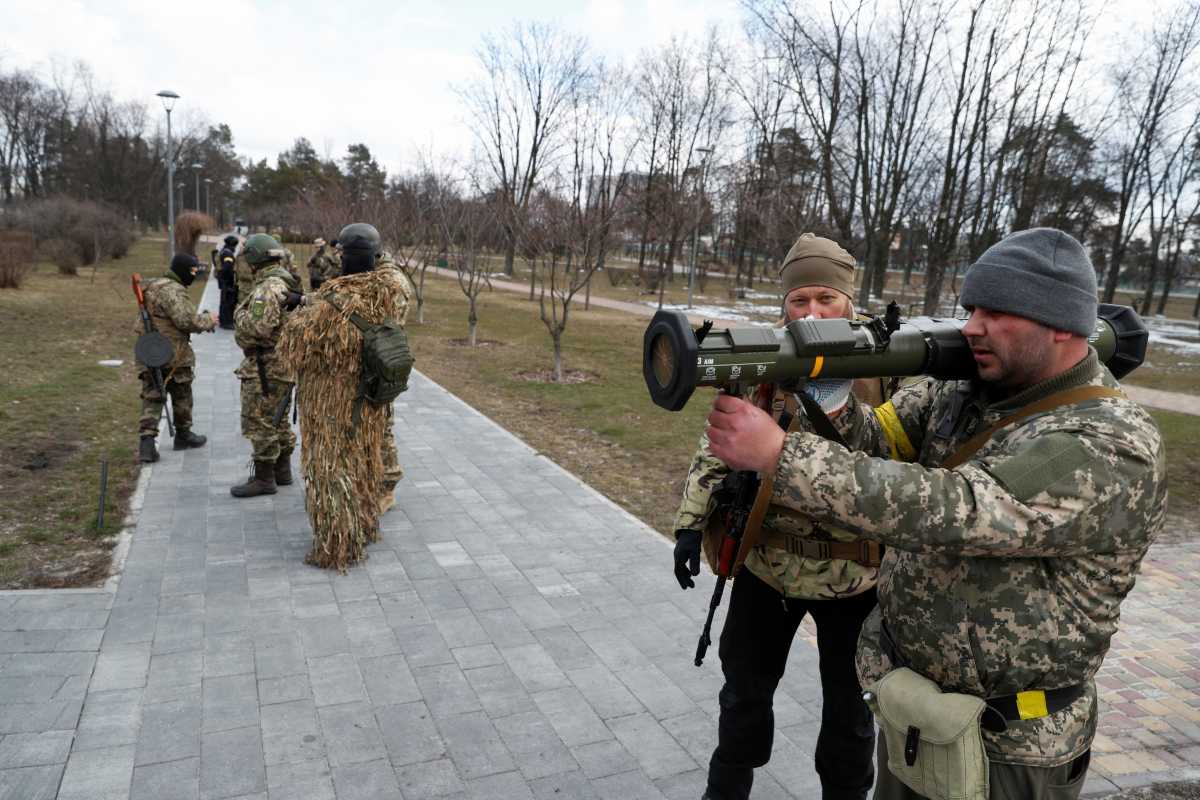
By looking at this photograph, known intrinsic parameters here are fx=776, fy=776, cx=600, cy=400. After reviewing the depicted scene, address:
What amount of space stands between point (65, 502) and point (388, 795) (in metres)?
4.34

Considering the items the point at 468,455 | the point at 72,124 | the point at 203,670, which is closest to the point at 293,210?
the point at 72,124

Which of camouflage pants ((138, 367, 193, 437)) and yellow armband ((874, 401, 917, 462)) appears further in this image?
camouflage pants ((138, 367, 193, 437))

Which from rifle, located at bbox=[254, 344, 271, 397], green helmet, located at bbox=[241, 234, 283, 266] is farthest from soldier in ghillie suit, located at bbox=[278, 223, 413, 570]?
green helmet, located at bbox=[241, 234, 283, 266]

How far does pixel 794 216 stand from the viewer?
19203 millimetres

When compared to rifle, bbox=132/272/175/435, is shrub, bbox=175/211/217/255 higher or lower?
higher

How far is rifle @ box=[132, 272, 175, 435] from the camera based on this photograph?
6383 millimetres

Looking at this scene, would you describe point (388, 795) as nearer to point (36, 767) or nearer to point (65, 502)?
point (36, 767)

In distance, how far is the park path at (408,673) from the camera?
9.71 ft

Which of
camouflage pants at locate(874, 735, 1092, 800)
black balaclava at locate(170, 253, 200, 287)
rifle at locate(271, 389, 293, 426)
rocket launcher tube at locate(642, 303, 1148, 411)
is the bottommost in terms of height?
rifle at locate(271, 389, 293, 426)

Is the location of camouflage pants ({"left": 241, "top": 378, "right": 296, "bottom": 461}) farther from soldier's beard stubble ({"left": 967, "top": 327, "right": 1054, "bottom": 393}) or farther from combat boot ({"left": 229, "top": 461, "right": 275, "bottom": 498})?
soldier's beard stubble ({"left": 967, "top": 327, "right": 1054, "bottom": 393})

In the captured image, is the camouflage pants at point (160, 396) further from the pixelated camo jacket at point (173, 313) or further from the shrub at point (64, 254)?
the shrub at point (64, 254)

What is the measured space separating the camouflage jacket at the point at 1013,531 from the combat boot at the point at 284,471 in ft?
17.4

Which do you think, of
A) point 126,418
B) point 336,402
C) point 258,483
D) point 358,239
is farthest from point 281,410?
point 126,418

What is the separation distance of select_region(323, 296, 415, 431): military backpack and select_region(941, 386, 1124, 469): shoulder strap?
3.34 metres
